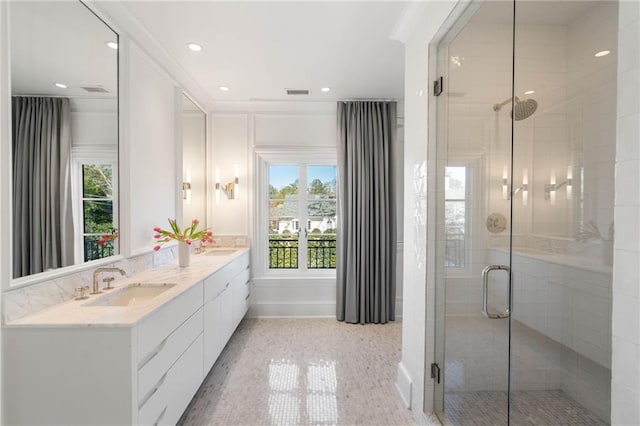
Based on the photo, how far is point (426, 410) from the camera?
77.8 inches

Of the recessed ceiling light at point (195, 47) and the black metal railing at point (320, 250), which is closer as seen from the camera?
the recessed ceiling light at point (195, 47)

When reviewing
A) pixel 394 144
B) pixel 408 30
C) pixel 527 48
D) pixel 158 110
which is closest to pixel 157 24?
pixel 158 110

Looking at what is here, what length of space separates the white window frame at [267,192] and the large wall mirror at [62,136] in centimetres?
197

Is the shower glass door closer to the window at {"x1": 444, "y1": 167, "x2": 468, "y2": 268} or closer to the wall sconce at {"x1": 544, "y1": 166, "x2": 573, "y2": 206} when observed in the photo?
the window at {"x1": 444, "y1": 167, "x2": 468, "y2": 268}

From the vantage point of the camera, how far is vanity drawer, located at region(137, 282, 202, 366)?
1466mm

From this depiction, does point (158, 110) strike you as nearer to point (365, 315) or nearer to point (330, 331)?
point (330, 331)

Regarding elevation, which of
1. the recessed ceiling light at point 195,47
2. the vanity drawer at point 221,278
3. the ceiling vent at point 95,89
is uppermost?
the recessed ceiling light at point 195,47

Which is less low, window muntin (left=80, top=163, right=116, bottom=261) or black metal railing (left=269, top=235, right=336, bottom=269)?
window muntin (left=80, top=163, right=116, bottom=261)

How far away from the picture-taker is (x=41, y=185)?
5.30 ft

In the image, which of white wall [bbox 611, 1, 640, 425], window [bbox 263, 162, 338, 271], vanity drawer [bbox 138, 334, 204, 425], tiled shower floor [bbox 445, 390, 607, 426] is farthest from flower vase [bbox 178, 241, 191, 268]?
white wall [bbox 611, 1, 640, 425]

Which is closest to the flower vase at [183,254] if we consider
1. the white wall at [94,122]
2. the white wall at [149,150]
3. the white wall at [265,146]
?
the white wall at [149,150]

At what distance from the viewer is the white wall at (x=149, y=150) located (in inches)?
92.0

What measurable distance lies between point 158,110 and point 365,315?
10.4 ft

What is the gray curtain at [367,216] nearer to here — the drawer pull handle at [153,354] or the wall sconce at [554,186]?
the wall sconce at [554,186]
